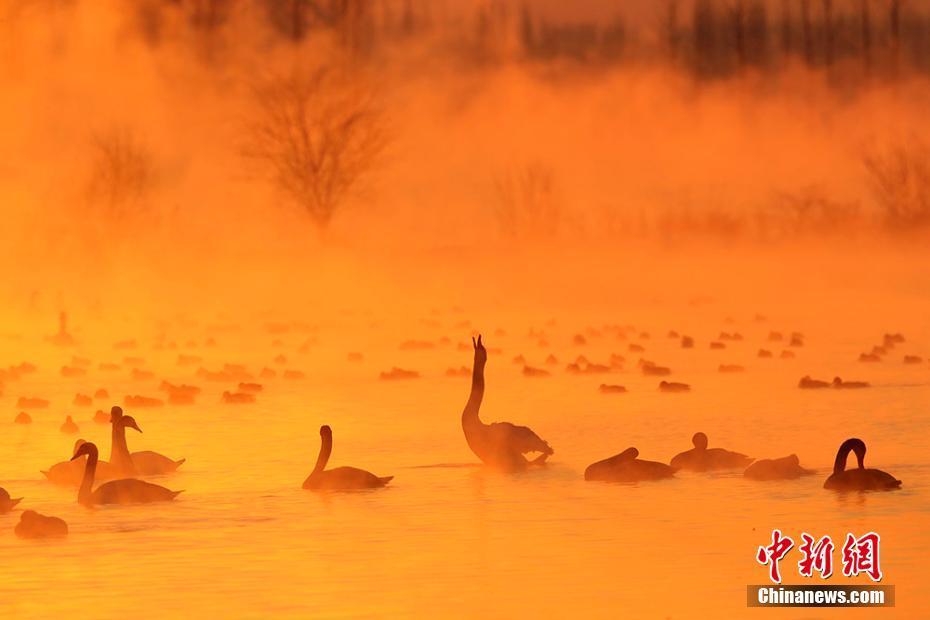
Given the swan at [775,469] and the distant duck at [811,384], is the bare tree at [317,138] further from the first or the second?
the swan at [775,469]

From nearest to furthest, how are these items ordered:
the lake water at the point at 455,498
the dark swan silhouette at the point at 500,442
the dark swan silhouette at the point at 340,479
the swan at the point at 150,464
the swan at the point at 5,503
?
the lake water at the point at 455,498 < the swan at the point at 5,503 < the dark swan silhouette at the point at 340,479 < the dark swan silhouette at the point at 500,442 < the swan at the point at 150,464

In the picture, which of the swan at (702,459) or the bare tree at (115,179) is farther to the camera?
the bare tree at (115,179)

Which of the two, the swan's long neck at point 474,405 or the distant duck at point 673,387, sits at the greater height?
the swan's long neck at point 474,405

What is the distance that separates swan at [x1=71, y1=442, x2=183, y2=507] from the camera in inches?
815

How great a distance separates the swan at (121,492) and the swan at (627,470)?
4.19m

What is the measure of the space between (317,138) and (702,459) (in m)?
64.8

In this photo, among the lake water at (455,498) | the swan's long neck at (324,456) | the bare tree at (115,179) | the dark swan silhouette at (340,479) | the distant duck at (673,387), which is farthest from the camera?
the bare tree at (115,179)

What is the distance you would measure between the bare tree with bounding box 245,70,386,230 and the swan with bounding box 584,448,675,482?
195ft

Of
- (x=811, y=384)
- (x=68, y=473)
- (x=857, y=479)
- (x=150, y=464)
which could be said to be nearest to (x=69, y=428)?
(x=150, y=464)

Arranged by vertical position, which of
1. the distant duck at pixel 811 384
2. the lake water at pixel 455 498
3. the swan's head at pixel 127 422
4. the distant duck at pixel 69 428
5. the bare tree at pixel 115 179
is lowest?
the lake water at pixel 455 498

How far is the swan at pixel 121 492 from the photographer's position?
20.7 m

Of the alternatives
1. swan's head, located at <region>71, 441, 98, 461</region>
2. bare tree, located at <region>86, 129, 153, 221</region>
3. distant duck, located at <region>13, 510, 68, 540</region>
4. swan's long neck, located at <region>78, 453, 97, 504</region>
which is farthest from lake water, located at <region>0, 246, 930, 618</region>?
bare tree, located at <region>86, 129, 153, 221</region>

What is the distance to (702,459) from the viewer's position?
22547mm

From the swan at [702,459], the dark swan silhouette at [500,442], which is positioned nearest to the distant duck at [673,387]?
the dark swan silhouette at [500,442]
